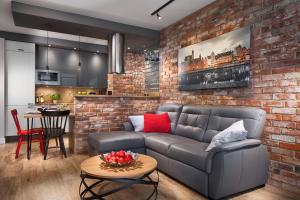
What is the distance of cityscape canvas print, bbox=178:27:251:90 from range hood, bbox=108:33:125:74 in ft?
4.11

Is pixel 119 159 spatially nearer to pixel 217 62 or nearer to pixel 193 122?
pixel 193 122

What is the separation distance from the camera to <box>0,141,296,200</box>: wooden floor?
2168 millimetres

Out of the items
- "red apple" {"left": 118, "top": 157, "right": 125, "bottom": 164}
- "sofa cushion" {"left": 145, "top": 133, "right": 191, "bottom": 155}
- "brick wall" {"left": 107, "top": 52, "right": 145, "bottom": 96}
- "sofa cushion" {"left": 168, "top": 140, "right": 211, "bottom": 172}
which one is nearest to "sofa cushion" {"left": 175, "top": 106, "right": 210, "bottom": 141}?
"sofa cushion" {"left": 145, "top": 133, "right": 191, "bottom": 155}

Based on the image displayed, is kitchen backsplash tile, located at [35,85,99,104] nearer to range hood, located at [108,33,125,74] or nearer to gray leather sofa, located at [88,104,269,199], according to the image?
range hood, located at [108,33,125,74]

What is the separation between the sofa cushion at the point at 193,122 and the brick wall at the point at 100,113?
129 centimetres

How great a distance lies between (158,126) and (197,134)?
0.80 meters

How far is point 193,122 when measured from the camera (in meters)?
3.20

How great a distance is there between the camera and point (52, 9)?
3516 millimetres

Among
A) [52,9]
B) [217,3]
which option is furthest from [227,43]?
[52,9]

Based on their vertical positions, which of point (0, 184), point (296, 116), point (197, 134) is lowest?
point (0, 184)

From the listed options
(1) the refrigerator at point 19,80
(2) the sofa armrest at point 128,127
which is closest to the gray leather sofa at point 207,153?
(2) the sofa armrest at point 128,127

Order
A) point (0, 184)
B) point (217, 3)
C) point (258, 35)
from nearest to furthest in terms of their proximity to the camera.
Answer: point (0, 184) < point (258, 35) < point (217, 3)

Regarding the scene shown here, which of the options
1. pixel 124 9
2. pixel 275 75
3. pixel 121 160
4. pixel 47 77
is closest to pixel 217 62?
pixel 275 75

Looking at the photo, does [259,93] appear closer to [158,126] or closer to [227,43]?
[227,43]
